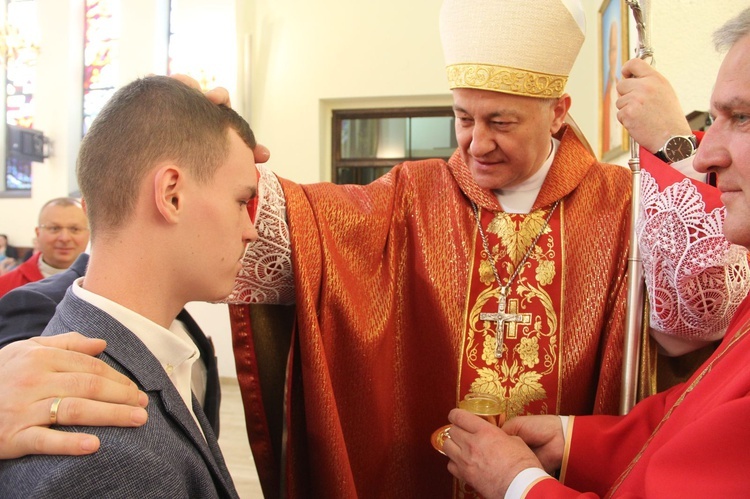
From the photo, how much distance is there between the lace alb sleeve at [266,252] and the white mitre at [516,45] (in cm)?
69

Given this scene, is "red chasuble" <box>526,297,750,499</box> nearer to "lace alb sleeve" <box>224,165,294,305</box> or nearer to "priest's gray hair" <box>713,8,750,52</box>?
"priest's gray hair" <box>713,8,750,52</box>

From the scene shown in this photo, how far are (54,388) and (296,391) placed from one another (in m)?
0.89

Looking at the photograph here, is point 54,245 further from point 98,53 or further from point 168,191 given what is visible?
point 98,53

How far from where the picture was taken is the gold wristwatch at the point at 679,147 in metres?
1.60

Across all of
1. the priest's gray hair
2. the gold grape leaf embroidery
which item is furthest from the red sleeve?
the priest's gray hair

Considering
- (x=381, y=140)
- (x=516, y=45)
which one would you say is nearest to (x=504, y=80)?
(x=516, y=45)

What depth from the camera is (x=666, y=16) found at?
3.14 meters

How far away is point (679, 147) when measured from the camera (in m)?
1.60

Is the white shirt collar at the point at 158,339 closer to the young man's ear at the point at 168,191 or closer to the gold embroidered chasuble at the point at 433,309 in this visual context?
the young man's ear at the point at 168,191

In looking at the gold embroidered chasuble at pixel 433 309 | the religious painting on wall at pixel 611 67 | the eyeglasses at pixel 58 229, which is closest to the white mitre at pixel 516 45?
the gold embroidered chasuble at pixel 433 309

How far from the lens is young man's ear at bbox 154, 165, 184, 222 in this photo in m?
1.14

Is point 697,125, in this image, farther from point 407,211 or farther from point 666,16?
point 407,211

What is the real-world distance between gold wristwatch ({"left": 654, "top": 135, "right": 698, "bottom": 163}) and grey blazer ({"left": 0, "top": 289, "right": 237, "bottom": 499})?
128 cm

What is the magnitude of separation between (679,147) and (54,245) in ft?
12.7
